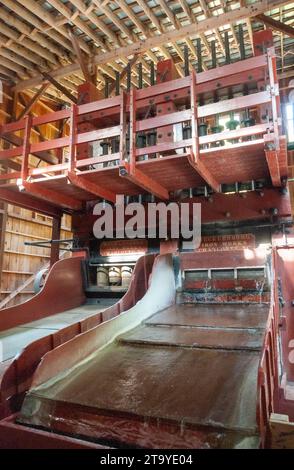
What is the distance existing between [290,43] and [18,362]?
32.2 feet

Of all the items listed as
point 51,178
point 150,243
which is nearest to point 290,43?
point 150,243

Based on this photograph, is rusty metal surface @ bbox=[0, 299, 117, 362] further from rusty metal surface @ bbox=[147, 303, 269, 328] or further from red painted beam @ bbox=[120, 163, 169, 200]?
red painted beam @ bbox=[120, 163, 169, 200]

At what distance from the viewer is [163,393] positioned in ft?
5.51

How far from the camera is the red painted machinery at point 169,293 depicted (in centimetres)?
155

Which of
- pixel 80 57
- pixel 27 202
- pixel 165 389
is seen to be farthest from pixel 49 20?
pixel 165 389

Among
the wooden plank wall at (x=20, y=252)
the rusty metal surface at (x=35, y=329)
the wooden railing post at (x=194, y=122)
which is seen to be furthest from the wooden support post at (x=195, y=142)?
the wooden plank wall at (x=20, y=252)

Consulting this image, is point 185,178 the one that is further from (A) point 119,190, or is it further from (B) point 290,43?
(B) point 290,43

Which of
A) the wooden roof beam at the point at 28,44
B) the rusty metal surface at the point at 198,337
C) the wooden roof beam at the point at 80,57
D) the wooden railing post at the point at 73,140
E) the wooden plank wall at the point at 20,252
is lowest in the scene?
the rusty metal surface at the point at 198,337

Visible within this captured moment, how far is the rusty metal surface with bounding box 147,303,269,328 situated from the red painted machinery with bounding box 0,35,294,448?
0.02 m

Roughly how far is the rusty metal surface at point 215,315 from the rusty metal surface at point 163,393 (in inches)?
5.4

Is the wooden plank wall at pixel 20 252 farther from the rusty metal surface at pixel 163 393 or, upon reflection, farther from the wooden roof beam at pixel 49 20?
the rusty metal surface at pixel 163 393

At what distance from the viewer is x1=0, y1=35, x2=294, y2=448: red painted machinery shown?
1555mm

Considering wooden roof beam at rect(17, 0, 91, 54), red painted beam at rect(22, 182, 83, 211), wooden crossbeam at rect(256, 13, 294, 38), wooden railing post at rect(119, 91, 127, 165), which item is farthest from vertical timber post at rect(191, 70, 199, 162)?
wooden roof beam at rect(17, 0, 91, 54)

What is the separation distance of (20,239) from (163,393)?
9.17 metres
